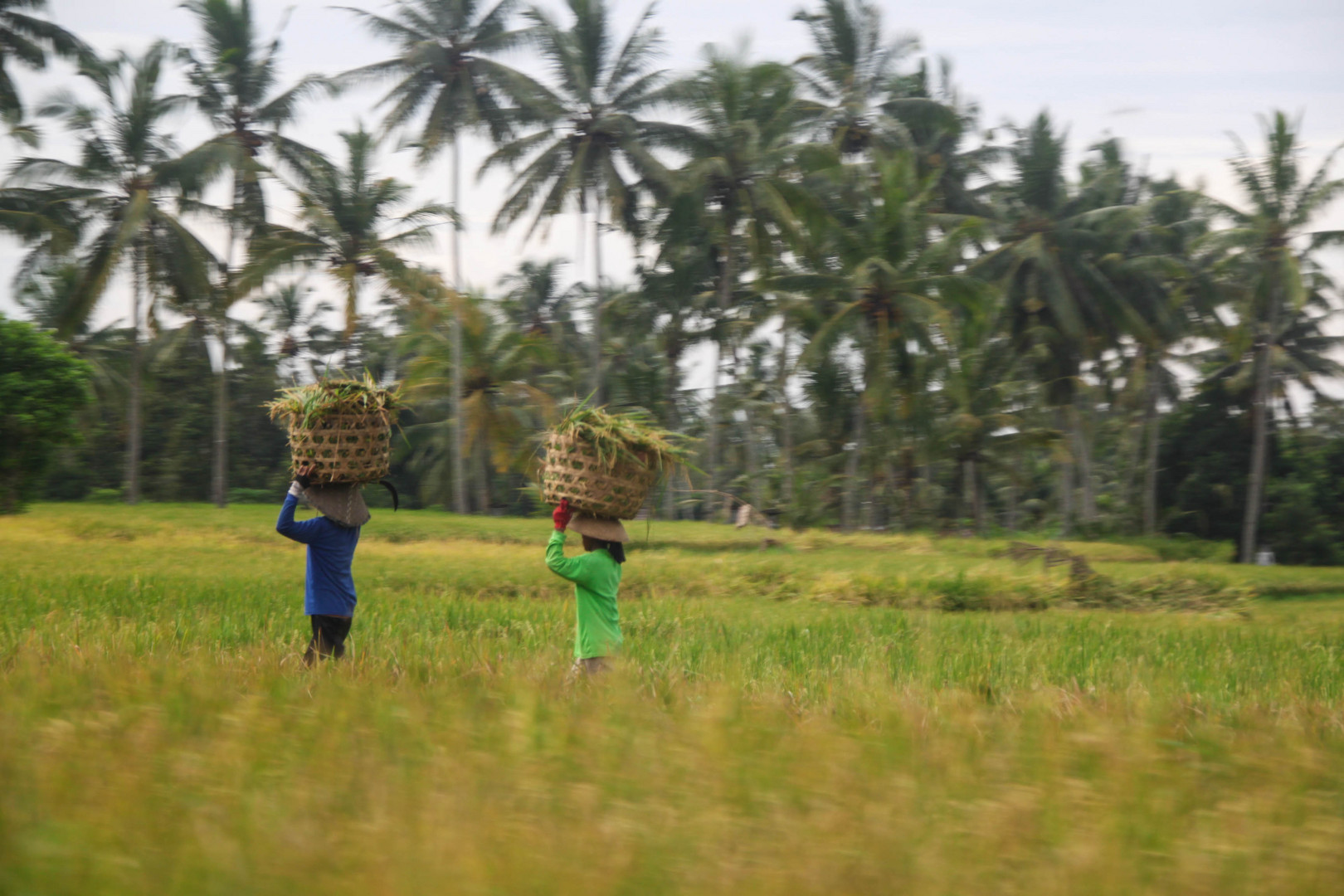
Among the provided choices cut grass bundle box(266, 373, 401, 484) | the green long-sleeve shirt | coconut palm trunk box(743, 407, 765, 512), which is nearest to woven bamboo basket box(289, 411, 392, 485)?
cut grass bundle box(266, 373, 401, 484)

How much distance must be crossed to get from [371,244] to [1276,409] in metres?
29.2

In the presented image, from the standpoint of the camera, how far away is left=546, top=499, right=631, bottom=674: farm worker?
526 centimetres

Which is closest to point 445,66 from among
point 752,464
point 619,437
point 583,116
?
point 583,116

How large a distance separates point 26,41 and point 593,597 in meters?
29.0

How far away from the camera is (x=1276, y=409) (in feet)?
113

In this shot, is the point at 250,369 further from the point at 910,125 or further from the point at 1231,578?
the point at 1231,578

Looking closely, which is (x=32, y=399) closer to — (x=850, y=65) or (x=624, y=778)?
(x=624, y=778)

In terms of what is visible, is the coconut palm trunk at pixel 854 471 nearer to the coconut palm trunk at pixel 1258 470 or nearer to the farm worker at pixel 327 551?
the coconut palm trunk at pixel 1258 470

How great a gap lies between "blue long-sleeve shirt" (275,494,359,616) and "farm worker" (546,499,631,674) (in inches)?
51.2

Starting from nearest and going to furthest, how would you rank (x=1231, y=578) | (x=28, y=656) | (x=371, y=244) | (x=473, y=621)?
(x=28, y=656) < (x=473, y=621) < (x=1231, y=578) < (x=371, y=244)

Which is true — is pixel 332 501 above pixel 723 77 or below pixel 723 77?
below

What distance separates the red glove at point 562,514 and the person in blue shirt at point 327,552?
121 cm

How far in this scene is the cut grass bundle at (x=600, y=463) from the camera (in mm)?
5285

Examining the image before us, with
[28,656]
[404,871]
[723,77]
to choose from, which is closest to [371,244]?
[723,77]
